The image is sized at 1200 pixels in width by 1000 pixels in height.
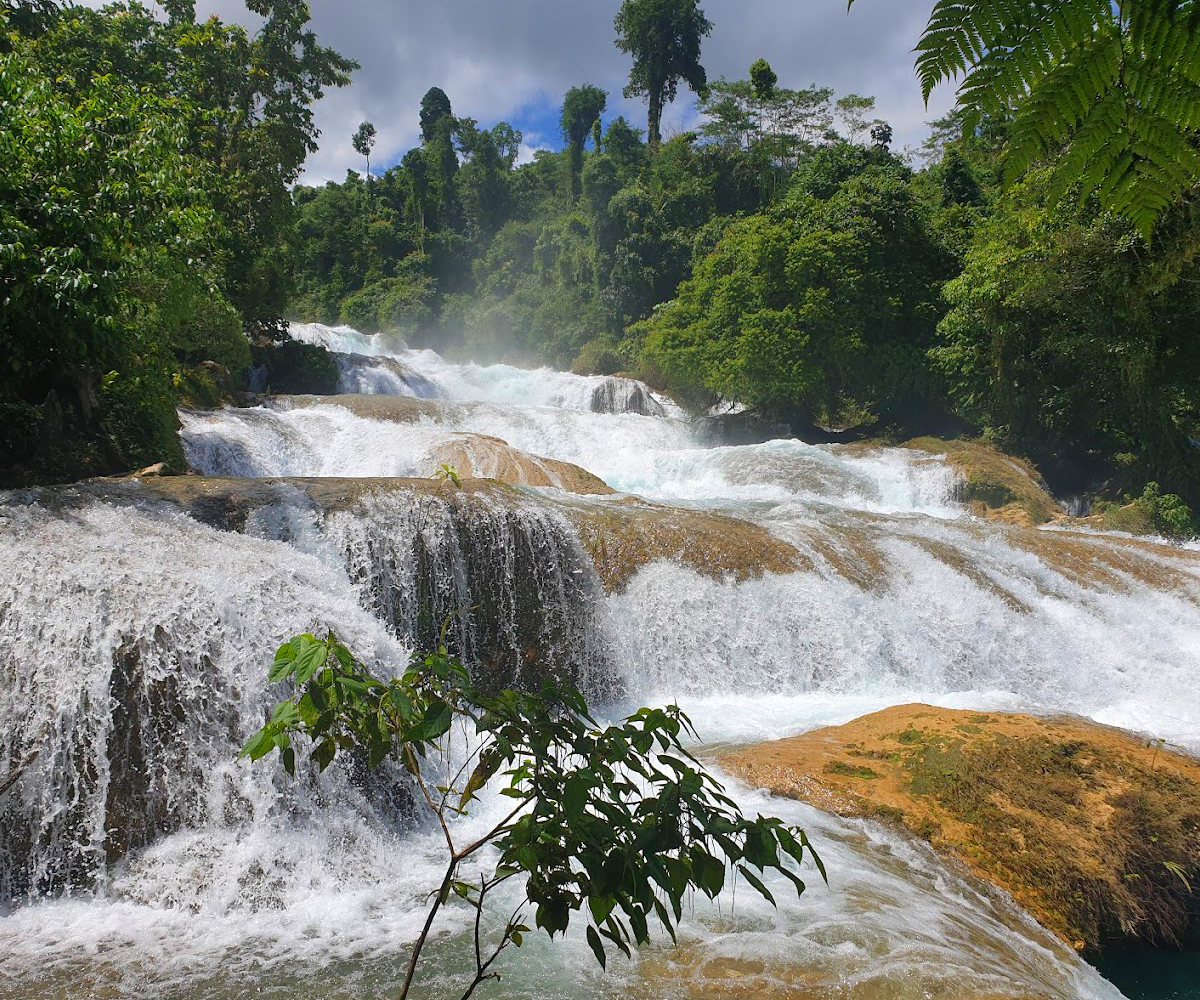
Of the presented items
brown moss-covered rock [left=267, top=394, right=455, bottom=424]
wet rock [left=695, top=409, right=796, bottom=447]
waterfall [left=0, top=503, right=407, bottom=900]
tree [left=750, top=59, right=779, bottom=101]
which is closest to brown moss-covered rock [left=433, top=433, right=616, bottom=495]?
brown moss-covered rock [left=267, top=394, right=455, bottom=424]

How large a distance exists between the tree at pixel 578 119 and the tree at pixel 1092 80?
45018 millimetres

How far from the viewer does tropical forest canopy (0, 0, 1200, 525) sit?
1396 mm

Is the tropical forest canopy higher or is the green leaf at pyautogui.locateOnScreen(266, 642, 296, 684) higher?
the tropical forest canopy

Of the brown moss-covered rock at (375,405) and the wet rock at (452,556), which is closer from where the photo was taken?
the wet rock at (452,556)

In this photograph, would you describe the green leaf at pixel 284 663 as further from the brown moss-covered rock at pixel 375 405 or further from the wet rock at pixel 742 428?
the wet rock at pixel 742 428

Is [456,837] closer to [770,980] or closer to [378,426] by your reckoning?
[770,980]

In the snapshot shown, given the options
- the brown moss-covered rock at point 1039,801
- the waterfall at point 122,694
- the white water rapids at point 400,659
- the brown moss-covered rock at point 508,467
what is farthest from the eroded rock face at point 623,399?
the waterfall at point 122,694

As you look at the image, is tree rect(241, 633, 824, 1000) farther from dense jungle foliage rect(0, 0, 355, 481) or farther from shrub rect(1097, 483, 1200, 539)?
shrub rect(1097, 483, 1200, 539)

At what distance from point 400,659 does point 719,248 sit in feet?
66.8

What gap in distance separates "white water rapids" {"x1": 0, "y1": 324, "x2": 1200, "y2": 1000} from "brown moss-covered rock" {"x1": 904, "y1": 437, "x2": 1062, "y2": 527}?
3.07m

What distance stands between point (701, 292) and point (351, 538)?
15375mm

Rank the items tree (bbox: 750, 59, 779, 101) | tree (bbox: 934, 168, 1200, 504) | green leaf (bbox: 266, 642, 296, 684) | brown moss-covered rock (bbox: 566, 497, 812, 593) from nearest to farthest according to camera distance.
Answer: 1. green leaf (bbox: 266, 642, 296, 684)
2. brown moss-covered rock (bbox: 566, 497, 812, 593)
3. tree (bbox: 934, 168, 1200, 504)
4. tree (bbox: 750, 59, 779, 101)

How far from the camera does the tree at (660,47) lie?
39125 millimetres

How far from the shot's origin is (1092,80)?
1.29m
